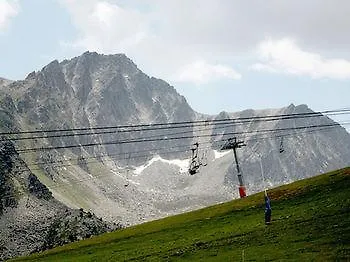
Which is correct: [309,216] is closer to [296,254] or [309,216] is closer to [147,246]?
[296,254]

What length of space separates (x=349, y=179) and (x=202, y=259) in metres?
34.7

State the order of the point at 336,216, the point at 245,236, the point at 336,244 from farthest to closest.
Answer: the point at 245,236, the point at 336,216, the point at 336,244

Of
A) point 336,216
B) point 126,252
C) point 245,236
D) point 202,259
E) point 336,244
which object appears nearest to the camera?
point 336,244

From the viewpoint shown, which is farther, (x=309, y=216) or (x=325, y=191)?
(x=325, y=191)

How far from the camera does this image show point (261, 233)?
52156 mm

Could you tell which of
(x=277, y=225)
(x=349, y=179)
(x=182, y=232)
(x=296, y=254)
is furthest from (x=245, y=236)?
(x=349, y=179)

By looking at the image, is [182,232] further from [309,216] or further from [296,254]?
[296,254]

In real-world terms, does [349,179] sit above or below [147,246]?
above

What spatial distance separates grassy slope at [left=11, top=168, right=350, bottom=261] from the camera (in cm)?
4116

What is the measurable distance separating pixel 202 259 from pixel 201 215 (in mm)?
42654

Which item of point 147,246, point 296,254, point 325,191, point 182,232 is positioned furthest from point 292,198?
point 296,254

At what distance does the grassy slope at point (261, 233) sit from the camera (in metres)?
41.2

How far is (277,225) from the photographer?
54.5 m

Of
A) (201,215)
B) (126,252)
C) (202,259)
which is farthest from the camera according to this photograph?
(201,215)
